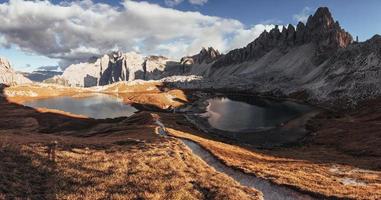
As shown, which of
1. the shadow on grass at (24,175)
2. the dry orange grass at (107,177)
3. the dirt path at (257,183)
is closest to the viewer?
the shadow on grass at (24,175)

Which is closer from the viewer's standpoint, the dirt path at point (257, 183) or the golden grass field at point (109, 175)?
the golden grass field at point (109, 175)

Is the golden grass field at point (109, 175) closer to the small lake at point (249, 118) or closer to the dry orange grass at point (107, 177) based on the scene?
the dry orange grass at point (107, 177)

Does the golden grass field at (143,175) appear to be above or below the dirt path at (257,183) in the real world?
above

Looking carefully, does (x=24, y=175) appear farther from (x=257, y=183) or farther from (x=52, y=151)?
(x=257, y=183)

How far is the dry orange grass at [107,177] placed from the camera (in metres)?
27.9

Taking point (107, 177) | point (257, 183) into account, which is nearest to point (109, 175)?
point (107, 177)

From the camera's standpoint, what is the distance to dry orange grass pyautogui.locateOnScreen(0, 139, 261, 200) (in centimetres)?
2791

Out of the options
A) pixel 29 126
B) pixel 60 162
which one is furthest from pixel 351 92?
pixel 60 162

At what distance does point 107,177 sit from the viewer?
107ft

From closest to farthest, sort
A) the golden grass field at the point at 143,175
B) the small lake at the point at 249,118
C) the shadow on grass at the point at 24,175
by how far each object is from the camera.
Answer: the shadow on grass at the point at 24,175, the golden grass field at the point at 143,175, the small lake at the point at 249,118

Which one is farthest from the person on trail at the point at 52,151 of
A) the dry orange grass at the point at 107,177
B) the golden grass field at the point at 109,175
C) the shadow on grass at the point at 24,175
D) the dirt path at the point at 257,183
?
the dirt path at the point at 257,183

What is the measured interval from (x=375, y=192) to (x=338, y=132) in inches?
2656

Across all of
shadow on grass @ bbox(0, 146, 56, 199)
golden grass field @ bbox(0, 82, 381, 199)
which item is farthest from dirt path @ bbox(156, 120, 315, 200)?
shadow on grass @ bbox(0, 146, 56, 199)

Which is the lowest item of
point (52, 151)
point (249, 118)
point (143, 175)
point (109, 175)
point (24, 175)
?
point (249, 118)
